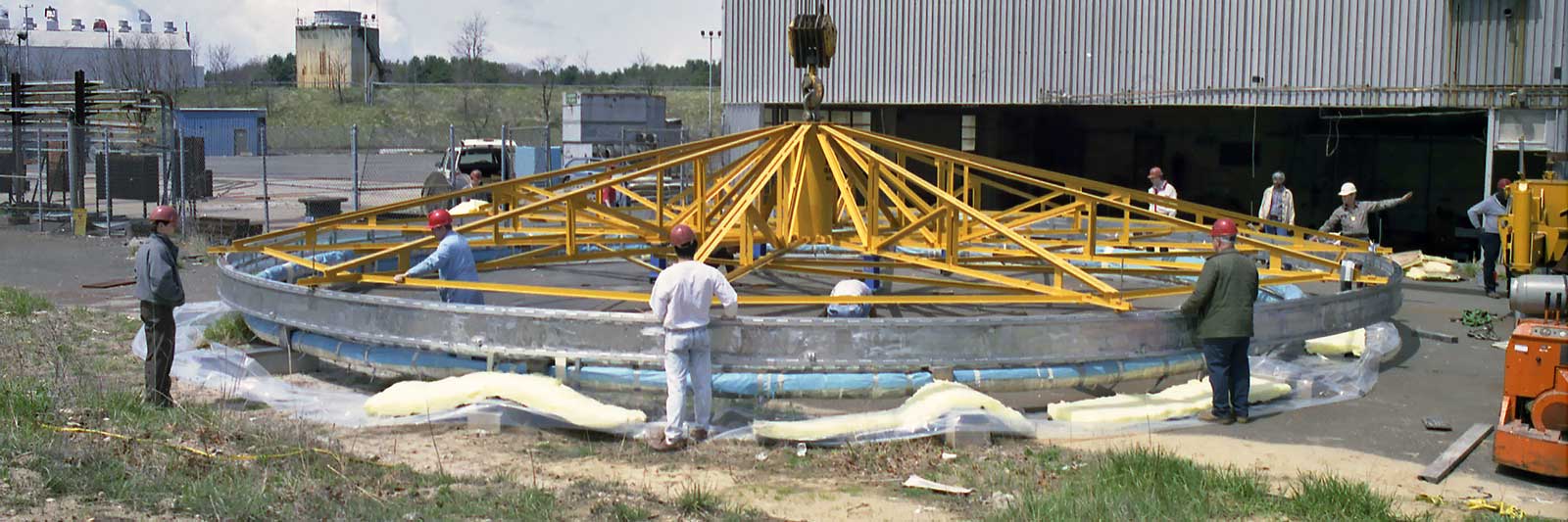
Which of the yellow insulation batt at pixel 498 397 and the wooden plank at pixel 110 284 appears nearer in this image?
the yellow insulation batt at pixel 498 397

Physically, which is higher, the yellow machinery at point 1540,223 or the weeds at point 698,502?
the yellow machinery at point 1540,223

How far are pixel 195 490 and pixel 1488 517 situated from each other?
21.8ft

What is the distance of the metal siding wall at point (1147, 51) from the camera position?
66.8ft

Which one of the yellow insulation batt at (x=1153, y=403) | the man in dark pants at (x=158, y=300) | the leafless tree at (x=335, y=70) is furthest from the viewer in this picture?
the leafless tree at (x=335, y=70)

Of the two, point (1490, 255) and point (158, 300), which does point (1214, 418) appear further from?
point (1490, 255)

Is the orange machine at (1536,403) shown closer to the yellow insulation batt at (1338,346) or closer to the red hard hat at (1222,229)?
the red hard hat at (1222,229)

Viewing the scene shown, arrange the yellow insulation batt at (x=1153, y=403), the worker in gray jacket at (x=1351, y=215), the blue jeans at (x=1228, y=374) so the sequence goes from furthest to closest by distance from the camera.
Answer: the worker in gray jacket at (x=1351, y=215), the blue jeans at (x=1228, y=374), the yellow insulation batt at (x=1153, y=403)

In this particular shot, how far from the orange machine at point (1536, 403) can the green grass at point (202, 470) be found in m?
5.44

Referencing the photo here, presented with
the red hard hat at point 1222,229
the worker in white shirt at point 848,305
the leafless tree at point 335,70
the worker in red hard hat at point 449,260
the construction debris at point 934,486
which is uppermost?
the leafless tree at point 335,70

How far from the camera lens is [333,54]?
274ft

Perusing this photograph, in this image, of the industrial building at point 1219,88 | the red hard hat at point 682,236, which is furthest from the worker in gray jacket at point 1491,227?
the red hard hat at point 682,236

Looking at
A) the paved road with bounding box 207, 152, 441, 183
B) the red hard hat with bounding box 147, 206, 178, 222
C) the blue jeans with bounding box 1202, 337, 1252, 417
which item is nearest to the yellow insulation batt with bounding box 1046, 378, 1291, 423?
the blue jeans with bounding box 1202, 337, 1252, 417

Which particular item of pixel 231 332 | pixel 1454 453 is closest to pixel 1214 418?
pixel 1454 453

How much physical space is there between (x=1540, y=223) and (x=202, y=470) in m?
11.4
